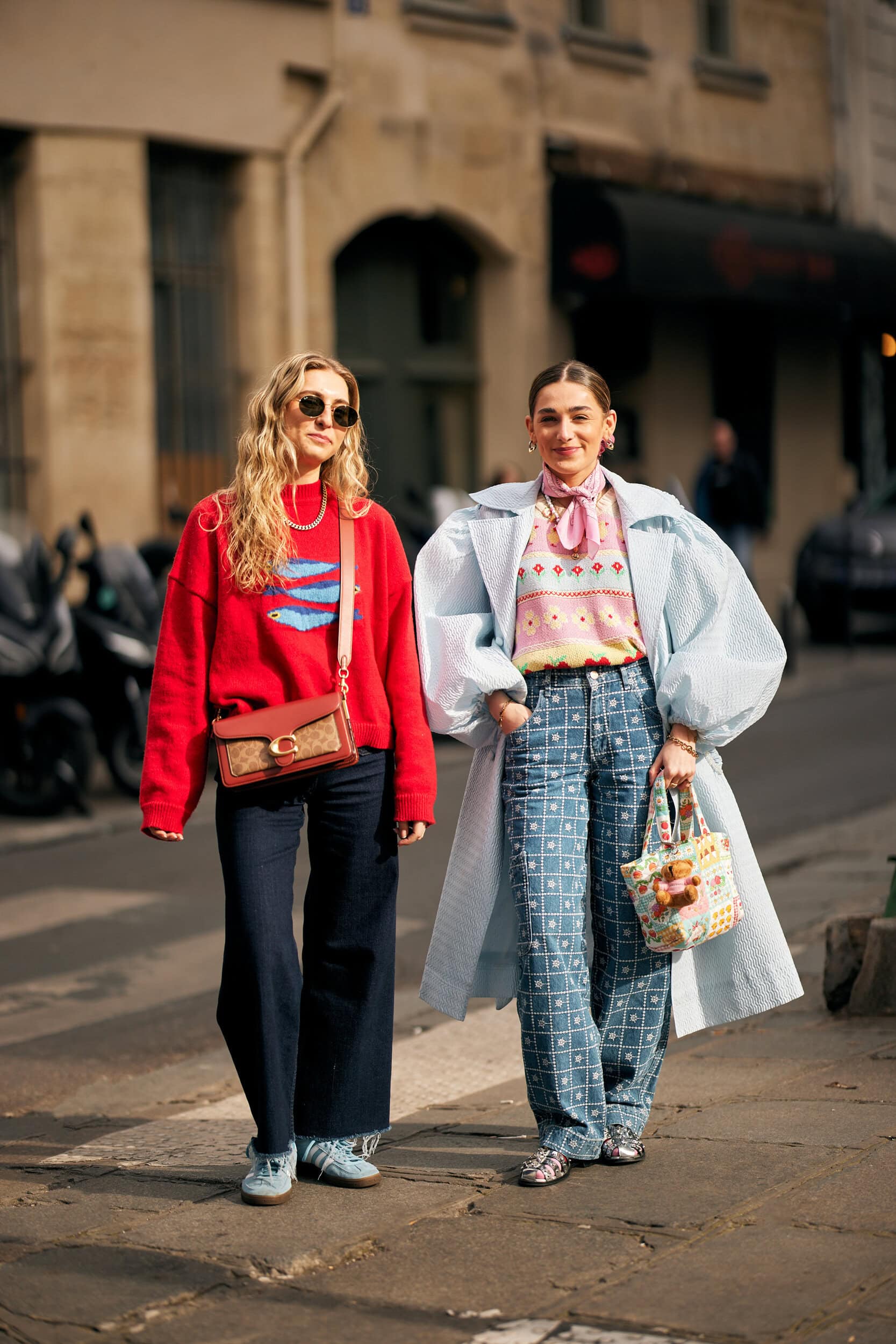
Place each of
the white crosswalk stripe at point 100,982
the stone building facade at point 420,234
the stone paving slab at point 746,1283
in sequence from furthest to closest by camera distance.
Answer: the stone building facade at point 420,234, the white crosswalk stripe at point 100,982, the stone paving slab at point 746,1283

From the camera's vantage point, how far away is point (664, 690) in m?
4.23

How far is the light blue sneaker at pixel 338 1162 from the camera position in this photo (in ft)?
13.6

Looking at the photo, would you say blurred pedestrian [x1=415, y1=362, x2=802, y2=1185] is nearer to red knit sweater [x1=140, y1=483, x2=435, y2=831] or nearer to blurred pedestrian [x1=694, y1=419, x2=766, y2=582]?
red knit sweater [x1=140, y1=483, x2=435, y2=831]

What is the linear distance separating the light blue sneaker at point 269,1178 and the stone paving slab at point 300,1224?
22mm

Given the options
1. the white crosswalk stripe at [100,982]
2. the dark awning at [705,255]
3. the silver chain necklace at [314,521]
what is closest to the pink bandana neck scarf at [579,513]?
the silver chain necklace at [314,521]

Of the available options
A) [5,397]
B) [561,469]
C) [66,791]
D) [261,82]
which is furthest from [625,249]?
[561,469]

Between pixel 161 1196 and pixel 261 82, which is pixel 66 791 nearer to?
pixel 161 1196

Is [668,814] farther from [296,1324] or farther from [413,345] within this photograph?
[413,345]

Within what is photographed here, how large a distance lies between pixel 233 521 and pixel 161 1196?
1.49 m

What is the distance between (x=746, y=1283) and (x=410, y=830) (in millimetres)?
1242

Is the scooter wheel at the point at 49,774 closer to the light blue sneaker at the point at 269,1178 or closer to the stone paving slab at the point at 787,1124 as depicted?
the stone paving slab at the point at 787,1124


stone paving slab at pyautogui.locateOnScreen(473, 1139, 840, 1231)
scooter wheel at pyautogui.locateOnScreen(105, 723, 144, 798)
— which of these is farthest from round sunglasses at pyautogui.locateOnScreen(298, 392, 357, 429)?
scooter wheel at pyautogui.locateOnScreen(105, 723, 144, 798)

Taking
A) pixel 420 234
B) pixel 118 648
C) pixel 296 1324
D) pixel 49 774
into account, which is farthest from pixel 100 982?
pixel 420 234

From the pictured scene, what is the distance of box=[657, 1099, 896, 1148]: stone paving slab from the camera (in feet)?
14.1
